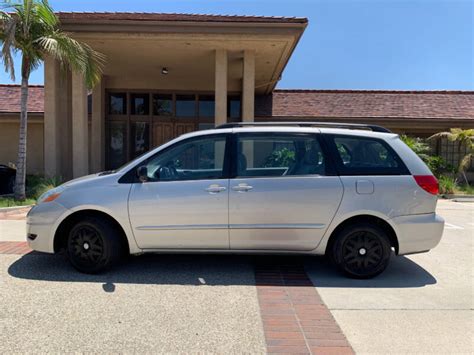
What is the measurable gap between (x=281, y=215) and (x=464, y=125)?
1485 centimetres

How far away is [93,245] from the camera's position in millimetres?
4738

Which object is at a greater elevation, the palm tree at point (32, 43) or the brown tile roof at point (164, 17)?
the brown tile roof at point (164, 17)

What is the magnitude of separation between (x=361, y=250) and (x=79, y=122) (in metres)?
9.71

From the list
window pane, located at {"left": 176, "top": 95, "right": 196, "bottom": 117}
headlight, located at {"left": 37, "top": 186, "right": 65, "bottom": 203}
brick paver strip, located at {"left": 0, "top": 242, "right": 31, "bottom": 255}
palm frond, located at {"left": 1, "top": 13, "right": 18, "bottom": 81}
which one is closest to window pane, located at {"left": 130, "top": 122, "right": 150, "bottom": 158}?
window pane, located at {"left": 176, "top": 95, "right": 196, "bottom": 117}

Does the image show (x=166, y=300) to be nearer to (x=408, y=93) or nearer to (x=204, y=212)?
(x=204, y=212)

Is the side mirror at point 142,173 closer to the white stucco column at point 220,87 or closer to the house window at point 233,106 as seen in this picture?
the white stucco column at point 220,87

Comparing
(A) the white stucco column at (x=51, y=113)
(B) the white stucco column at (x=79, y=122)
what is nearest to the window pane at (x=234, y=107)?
(B) the white stucco column at (x=79, y=122)

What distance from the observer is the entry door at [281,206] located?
461cm

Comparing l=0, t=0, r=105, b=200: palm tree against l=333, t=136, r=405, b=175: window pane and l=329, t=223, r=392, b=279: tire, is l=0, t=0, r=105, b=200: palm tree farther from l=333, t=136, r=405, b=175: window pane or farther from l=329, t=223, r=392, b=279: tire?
l=329, t=223, r=392, b=279: tire

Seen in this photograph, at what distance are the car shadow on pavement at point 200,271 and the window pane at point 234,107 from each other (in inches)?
448

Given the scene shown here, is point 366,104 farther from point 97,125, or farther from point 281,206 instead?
point 281,206

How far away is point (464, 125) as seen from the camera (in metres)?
16.2

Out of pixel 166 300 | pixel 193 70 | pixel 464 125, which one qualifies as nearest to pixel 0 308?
pixel 166 300

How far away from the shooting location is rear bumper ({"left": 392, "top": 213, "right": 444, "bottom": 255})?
462 centimetres
